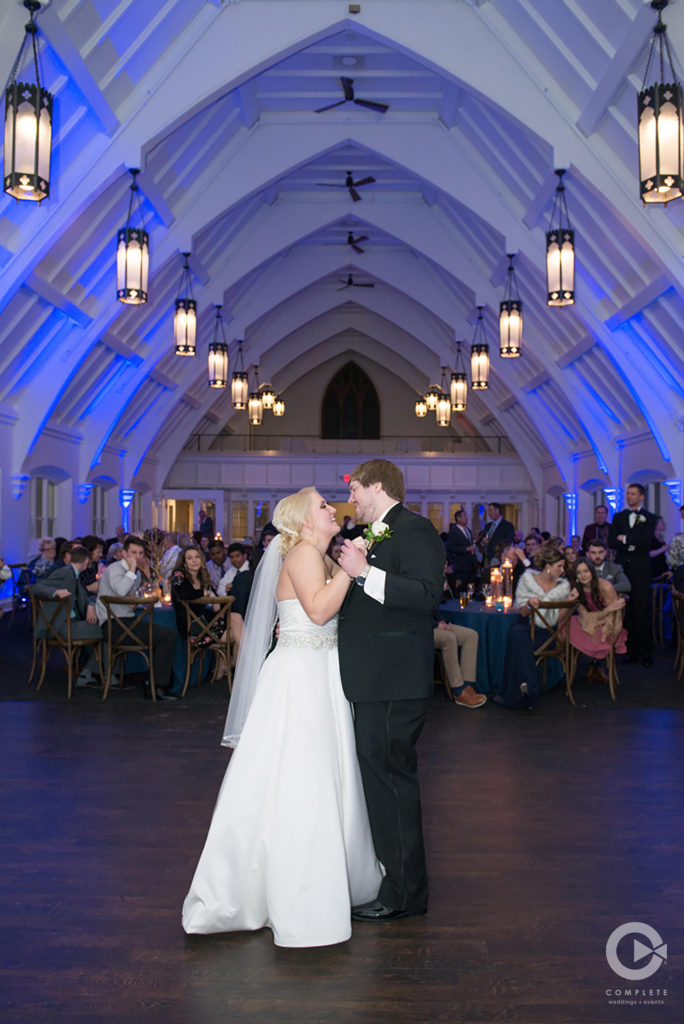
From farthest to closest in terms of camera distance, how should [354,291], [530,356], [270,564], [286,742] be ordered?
1. [354,291]
2. [530,356]
3. [270,564]
4. [286,742]

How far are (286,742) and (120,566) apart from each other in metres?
4.56

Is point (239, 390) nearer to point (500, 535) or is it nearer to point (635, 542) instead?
point (500, 535)

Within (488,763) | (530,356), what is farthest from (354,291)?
(488,763)

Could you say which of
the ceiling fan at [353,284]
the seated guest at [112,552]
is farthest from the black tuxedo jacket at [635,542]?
the ceiling fan at [353,284]

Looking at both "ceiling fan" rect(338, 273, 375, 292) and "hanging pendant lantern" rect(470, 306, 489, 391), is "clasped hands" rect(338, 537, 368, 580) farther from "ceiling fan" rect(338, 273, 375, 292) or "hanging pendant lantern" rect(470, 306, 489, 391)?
"ceiling fan" rect(338, 273, 375, 292)

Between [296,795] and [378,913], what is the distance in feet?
1.98

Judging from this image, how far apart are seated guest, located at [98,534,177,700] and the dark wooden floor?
122 cm

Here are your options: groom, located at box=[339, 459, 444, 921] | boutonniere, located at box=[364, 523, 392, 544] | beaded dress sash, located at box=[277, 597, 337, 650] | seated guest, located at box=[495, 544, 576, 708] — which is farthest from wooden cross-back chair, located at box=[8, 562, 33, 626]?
boutonniere, located at box=[364, 523, 392, 544]

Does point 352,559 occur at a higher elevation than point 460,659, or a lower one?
higher

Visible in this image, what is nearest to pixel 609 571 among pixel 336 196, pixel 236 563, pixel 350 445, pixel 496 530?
pixel 496 530

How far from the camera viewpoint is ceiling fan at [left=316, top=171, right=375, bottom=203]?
1306 cm

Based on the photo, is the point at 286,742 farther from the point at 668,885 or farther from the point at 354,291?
the point at 354,291

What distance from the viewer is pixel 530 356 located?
15414 millimetres

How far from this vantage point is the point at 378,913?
10.4ft
